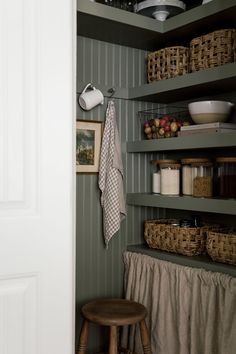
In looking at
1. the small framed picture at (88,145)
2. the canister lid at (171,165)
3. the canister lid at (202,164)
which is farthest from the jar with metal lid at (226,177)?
the small framed picture at (88,145)

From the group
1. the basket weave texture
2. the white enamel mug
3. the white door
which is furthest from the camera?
the white enamel mug

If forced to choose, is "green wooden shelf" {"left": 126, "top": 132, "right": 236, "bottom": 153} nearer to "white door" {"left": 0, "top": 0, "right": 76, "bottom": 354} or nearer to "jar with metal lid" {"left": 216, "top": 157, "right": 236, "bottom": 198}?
"jar with metal lid" {"left": 216, "top": 157, "right": 236, "bottom": 198}

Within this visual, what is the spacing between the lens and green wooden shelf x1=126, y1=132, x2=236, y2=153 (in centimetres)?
222

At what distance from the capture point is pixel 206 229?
2.54 m

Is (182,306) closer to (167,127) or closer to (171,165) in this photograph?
(171,165)

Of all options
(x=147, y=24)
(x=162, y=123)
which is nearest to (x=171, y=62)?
(x=147, y=24)

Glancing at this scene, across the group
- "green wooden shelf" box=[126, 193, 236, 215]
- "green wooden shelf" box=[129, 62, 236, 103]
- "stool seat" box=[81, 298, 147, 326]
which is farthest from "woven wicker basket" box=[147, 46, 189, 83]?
"stool seat" box=[81, 298, 147, 326]

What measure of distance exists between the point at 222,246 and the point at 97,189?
88 centimetres

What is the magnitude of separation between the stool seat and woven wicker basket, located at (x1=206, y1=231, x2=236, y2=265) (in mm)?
486

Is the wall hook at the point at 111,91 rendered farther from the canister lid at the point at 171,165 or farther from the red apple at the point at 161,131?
the canister lid at the point at 171,165

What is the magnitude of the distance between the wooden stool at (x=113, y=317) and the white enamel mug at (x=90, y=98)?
3.80 ft

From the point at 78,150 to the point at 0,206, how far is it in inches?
44.2

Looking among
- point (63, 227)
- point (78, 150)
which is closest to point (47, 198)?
point (63, 227)

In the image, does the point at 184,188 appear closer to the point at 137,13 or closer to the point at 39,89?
the point at 137,13
